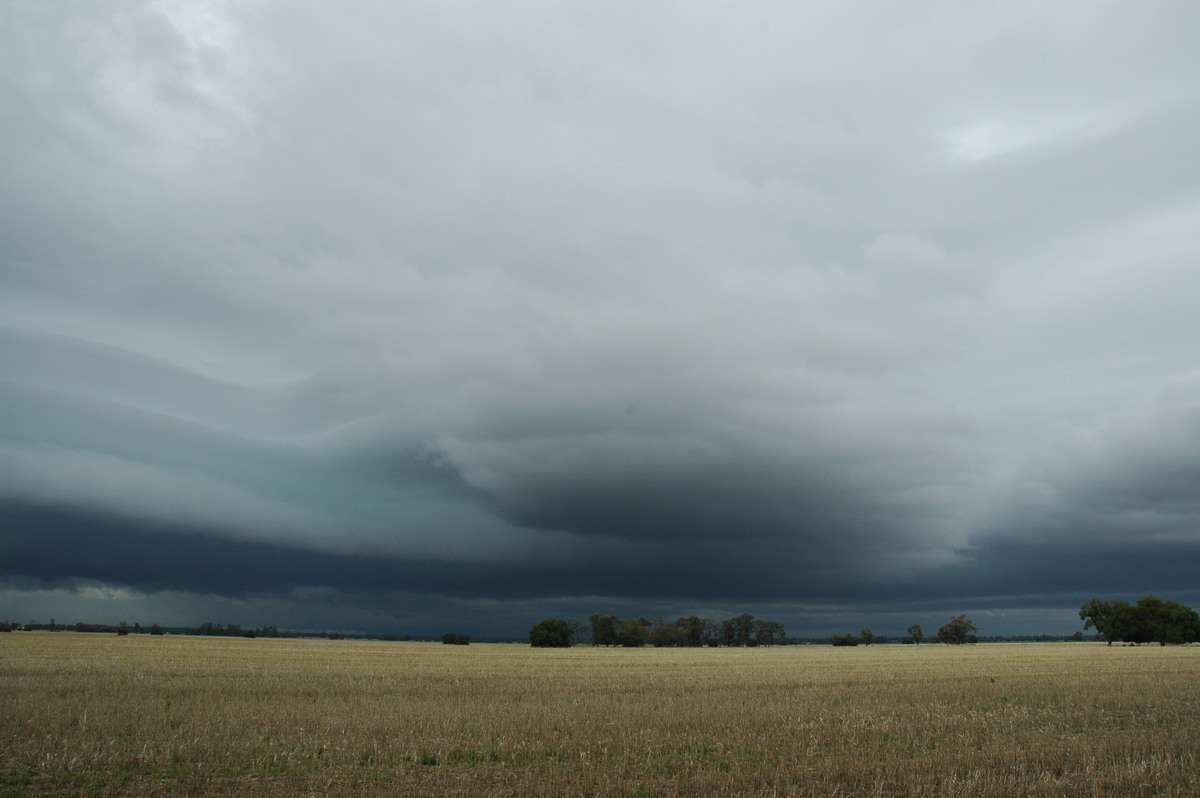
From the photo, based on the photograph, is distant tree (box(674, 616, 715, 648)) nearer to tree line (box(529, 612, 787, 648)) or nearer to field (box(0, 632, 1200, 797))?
tree line (box(529, 612, 787, 648))

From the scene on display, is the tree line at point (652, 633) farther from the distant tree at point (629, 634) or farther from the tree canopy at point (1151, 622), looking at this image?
the tree canopy at point (1151, 622)

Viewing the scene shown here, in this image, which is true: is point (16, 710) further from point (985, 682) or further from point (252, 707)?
point (985, 682)

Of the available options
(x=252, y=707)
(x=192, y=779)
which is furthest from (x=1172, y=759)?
(x=252, y=707)

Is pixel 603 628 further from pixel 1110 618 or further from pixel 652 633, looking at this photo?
pixel 1110 618

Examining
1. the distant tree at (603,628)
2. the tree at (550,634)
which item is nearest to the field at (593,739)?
the tree at (550,634)

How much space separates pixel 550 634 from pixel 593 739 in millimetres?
100187

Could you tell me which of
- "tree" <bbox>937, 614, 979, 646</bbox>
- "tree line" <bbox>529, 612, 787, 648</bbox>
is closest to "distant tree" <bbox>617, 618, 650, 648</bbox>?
"tree line" <bbox>529, 612, 787, 648</bbox>

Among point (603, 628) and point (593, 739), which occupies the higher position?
point (593, 739)

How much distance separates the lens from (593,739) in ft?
55.7

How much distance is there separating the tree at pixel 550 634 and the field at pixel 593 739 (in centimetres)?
8499

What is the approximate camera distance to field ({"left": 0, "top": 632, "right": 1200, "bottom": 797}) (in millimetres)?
12773

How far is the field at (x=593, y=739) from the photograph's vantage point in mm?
12773

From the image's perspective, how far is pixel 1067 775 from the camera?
538 inches

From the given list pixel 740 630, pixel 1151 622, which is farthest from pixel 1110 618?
pixel 740 630
